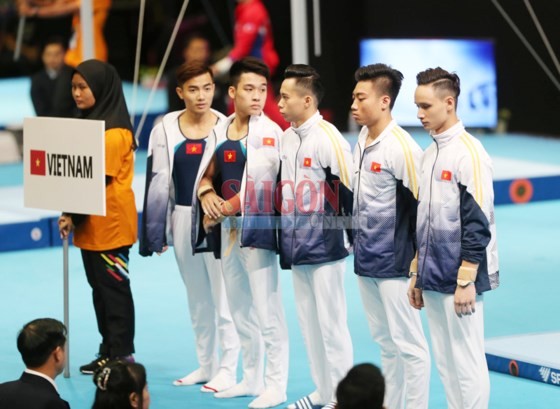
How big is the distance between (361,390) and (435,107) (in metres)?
1.57

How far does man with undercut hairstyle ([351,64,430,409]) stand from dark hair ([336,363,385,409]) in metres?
1.53

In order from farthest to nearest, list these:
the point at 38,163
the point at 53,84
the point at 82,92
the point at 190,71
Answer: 1. the point at 53,84
2. the point at 38,163
3. the point at 82,92
4. the point at 190,71

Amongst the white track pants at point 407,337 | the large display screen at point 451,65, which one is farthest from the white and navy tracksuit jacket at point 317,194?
the large display screen at point 451,65

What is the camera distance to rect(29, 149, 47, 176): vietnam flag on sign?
274 inches

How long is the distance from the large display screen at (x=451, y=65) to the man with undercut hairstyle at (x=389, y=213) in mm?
6107

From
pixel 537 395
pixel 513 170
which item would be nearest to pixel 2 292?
pixel 537 395

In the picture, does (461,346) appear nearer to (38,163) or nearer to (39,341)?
(39,341)

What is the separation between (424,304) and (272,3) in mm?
12008

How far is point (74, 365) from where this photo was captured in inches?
284

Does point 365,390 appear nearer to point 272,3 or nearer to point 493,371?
point 493,371

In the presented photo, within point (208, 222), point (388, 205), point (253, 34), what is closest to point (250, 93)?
point (208, 222)

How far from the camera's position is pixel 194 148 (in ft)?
21.8

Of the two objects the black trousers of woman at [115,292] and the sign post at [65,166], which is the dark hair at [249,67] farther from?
the black trousers of woman at [115,292]

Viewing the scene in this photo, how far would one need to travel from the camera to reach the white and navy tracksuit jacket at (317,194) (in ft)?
19.4
